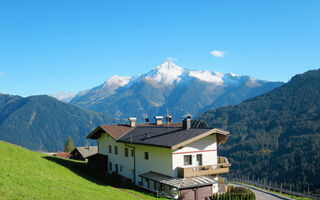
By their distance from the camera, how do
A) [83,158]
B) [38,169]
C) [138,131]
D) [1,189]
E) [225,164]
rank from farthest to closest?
[83,158], [138,131], [225,164], [38,169], [1,189]

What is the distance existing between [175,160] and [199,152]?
375 cm

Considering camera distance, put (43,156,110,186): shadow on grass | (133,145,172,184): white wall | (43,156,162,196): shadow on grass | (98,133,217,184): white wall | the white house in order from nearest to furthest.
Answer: the white house < (98,133,217,184): white wall < (133,145,172,184): white wall < (43,156,162,196): shadow on grass < (43,156,110,186): shadow on grass

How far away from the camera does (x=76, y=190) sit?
2383 cm

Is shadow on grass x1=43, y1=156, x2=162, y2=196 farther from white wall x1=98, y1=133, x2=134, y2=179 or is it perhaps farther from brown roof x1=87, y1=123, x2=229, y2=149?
brown roof x1=87, y1=123, x2=229, y2=149

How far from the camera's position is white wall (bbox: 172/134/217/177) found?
112 feet

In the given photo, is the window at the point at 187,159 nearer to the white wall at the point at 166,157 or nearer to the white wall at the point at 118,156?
the white wall at the point at 166,157

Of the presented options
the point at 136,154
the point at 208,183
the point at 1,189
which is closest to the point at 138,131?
the point at 136,154

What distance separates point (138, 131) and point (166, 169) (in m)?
11.3

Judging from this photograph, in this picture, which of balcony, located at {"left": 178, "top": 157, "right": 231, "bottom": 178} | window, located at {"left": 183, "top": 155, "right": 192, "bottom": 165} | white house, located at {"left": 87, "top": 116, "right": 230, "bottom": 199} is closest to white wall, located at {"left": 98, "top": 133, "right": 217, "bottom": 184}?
white house, located at {"left": 87, "top": 116, "right": 230, "bottom": 199}

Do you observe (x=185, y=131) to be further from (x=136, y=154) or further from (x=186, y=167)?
(x=136, y=154)

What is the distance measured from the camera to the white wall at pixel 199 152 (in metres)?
34.0

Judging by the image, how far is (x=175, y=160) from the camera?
3397cm

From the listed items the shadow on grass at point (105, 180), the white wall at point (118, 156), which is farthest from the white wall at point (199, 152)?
the white wall at point (118, 156)

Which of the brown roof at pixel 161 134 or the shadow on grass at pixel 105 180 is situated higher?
the brown roof at pixel 161 134
